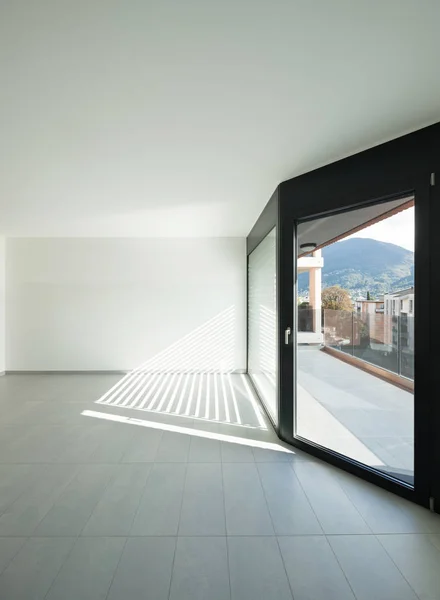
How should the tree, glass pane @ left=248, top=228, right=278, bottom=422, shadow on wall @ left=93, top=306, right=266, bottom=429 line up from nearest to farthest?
the tree, glass pane @ left=248, top=228, right=278, bottom=422, shadow on wall @ left=93, top=306, right=266, bottom=429

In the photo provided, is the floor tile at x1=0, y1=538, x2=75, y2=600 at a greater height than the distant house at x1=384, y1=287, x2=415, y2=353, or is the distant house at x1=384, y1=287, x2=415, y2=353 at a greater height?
the distant house at x1=384, y1=287, x2=415, y2=353

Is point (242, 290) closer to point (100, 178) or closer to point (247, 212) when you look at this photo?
point (247, 212)

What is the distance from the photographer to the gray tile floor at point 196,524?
68.2 inches

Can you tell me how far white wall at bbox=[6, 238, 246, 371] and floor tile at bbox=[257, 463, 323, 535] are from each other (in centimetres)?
380

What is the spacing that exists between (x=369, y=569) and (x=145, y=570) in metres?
1.18

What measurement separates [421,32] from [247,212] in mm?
3294

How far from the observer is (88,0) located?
1.36 meters

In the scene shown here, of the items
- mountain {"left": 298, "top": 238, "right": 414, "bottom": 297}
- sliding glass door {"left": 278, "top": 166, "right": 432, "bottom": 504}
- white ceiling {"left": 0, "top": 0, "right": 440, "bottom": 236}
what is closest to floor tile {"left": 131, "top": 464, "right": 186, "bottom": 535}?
sliding glass door {"left": 278, "top": 166, "right": 432, "bottom": 504}

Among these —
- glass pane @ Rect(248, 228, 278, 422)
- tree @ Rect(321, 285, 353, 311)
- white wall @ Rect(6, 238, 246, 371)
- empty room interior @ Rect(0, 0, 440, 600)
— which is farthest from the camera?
white wall @ Rect(6, 238, 246, 371)

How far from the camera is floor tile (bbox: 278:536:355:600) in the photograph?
167 centimetres

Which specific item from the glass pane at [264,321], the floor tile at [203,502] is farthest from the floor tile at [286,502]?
the glass pane at [264,321]

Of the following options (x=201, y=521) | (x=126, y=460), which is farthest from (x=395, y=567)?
(x=126, y=460)

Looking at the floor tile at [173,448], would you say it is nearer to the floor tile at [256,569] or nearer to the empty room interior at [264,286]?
the empty room interior at [264,286]

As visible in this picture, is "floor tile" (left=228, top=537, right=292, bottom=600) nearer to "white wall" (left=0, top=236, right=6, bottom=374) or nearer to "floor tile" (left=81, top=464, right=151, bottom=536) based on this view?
"floor tile" (left=81, top=464, right=151, bottom=536)
